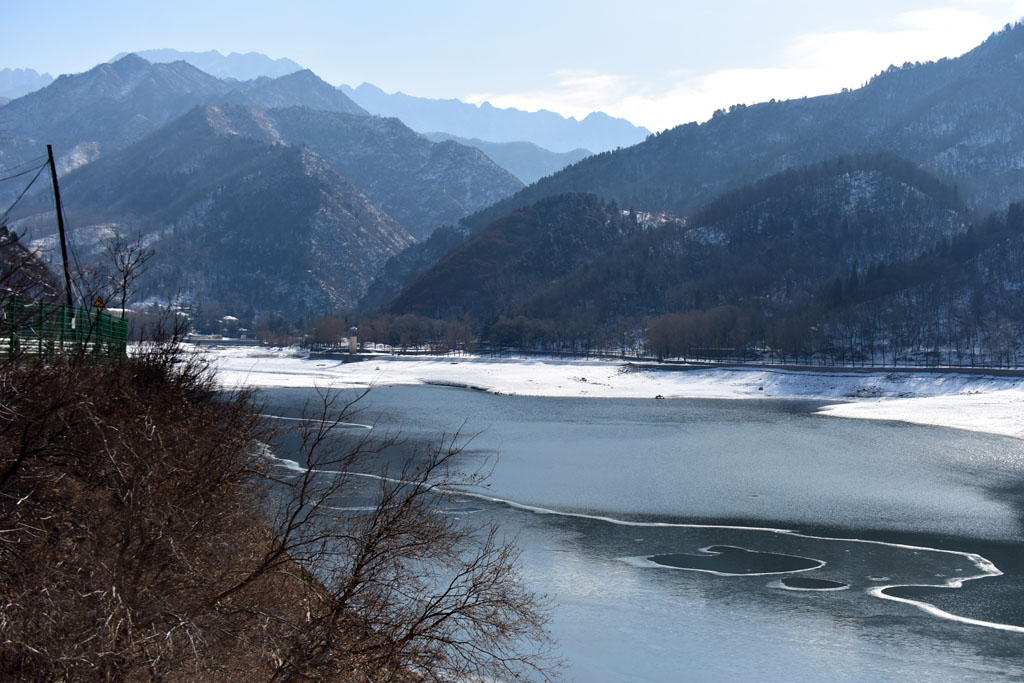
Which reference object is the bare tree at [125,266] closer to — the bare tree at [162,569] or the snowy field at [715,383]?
the bare tree at [162,569]

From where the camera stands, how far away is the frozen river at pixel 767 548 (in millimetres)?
17141

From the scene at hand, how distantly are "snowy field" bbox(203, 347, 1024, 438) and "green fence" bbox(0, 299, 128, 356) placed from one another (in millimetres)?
30088

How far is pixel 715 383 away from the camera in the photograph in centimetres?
8625

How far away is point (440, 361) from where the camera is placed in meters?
116

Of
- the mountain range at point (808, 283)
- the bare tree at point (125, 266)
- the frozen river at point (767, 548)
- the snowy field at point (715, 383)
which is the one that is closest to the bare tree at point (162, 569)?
the bare tree at point (125, 266)

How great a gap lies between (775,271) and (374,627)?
560 feet

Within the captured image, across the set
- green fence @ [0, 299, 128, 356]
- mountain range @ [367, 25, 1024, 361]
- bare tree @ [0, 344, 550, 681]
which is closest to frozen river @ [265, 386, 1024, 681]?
bare tree @ [0, 344, 550, 681]

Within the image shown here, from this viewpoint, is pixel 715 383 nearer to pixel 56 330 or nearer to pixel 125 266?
pixel 56 330

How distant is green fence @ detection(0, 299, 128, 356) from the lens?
11.1m

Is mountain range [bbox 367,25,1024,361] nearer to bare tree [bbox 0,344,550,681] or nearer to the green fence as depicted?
the green fence

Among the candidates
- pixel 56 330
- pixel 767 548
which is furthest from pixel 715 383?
pixel 56 330

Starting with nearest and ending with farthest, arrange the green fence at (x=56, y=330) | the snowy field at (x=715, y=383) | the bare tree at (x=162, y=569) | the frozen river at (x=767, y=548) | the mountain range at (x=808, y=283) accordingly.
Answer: the bare tree at (x=162, y=569), the green fence at (x=56, y=330), the frozen river at (x=767, y=548), the snowy field at (x=715, y=383), the mountain range at (x=808, y=283)

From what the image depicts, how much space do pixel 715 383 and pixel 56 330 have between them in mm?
74624

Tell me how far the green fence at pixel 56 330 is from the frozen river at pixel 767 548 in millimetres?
10226
